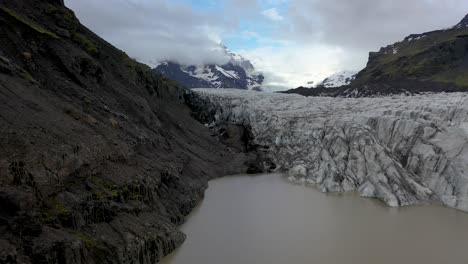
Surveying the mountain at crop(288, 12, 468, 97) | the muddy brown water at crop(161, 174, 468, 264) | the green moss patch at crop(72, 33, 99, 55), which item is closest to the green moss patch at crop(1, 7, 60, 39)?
the green moss patch at crop(72, 33, 99, 55)

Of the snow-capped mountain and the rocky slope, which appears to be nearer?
the rocky slope

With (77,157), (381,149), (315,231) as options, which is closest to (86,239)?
(77,157)

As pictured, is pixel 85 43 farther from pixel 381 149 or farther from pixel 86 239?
pixel 381 149

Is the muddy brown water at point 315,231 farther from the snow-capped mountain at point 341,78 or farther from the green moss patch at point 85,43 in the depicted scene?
the snow-capped mountain at point 341,78

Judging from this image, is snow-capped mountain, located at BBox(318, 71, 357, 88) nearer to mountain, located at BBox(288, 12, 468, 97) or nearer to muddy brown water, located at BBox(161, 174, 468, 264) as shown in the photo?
mountain, located at BBox(288, 12, 468, 97)

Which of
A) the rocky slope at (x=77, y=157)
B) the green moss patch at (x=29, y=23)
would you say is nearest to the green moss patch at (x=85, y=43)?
the rocky slope at (x=77, y=157)
